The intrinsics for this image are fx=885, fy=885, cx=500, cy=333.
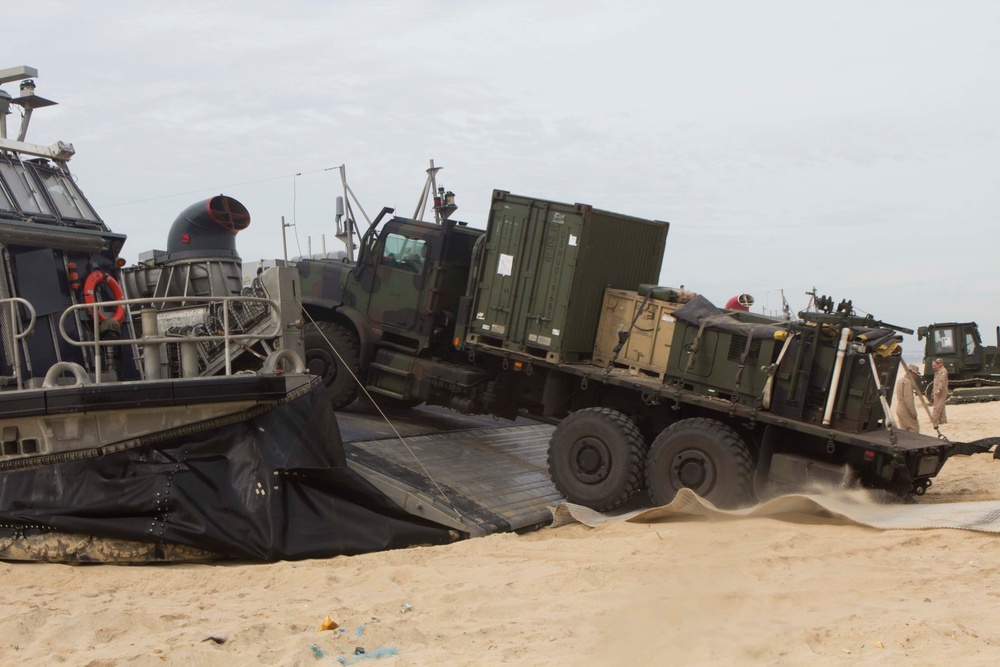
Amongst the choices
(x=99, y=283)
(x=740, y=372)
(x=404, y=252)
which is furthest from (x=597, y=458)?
(x=99, y=283)

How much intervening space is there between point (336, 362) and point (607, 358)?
348 centimetres

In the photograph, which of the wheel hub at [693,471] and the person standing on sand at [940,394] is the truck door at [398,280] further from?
the person standing on sand at [940,394]

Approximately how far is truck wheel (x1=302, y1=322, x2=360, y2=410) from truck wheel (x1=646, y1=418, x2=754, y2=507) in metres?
4.11

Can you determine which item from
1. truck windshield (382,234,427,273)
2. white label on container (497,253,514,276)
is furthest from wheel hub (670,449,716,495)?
truck windshield (382,234,427,273)

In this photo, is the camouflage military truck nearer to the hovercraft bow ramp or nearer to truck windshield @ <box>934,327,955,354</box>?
the hovercraft bow ramp

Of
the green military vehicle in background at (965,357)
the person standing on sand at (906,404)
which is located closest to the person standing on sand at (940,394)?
the person standing on sand at (906,404)

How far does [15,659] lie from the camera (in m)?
4.24

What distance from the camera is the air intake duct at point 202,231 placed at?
8922 mm

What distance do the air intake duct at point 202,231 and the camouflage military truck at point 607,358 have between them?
7.33ft

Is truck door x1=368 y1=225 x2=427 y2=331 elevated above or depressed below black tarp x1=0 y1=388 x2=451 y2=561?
above

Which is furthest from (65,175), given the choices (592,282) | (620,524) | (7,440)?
(620,524)

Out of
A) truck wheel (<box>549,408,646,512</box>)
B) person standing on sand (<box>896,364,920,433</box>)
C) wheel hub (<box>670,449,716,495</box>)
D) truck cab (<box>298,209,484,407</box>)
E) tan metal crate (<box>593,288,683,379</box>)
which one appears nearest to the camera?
wheel hub (<box>670,449,716,495</box>)

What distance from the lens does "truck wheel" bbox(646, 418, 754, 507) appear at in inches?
309

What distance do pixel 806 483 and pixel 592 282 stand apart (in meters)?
2.99
